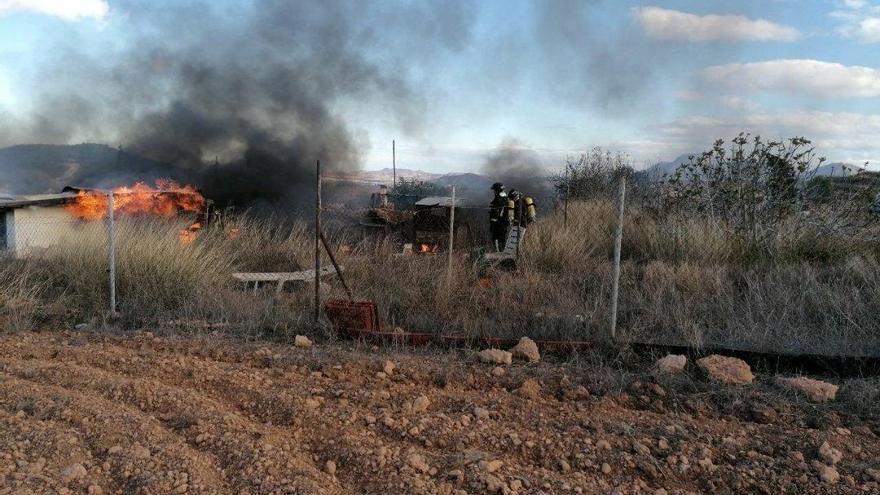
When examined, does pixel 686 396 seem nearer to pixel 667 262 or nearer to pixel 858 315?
pixel 858 315

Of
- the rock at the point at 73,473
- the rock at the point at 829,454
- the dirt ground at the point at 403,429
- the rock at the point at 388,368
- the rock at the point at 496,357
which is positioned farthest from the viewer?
the rock at the point at 496,357

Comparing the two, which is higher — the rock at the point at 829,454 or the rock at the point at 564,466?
the rock at the point at 829,454

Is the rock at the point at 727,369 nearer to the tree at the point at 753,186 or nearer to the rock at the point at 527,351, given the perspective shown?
the rock at the point at 527,351

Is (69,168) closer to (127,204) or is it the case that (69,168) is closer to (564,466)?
(127,204)

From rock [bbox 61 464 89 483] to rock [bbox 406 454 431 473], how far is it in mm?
1579

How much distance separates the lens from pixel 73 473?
3.04m

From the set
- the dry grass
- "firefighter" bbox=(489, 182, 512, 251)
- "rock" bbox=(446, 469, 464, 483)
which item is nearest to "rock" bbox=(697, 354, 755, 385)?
the dry grass

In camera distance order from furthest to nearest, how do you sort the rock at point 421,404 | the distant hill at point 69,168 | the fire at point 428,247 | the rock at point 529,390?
1. the distant hill at point 69,168
2. the fire at point 428,247
3. the rock at point 529,390
4. the rock at point 421,404

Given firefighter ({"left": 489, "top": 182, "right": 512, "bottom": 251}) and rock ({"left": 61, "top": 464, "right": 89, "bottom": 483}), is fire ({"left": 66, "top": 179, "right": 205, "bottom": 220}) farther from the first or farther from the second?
rock ({"left": 61, "top": 464, "right": 89, "bottom": 483})

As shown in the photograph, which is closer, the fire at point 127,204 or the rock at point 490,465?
the rock at point 490,465

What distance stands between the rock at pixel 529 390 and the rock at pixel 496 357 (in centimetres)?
61

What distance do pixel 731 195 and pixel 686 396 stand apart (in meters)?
7.60

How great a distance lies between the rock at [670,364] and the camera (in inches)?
196

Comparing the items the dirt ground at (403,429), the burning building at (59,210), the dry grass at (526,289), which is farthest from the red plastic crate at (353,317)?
the burning building at (59,210)
